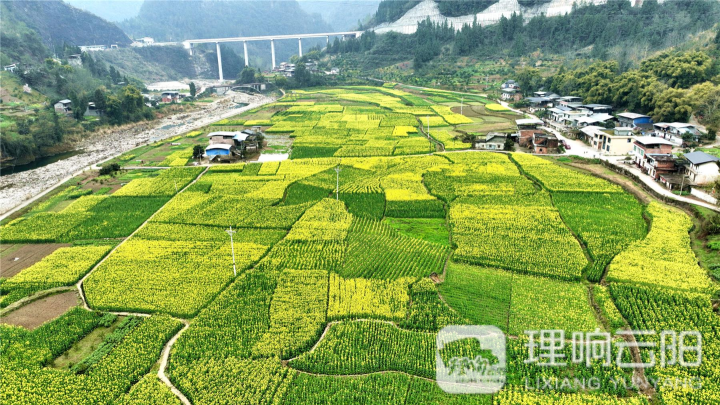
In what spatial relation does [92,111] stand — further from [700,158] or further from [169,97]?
[700,158]

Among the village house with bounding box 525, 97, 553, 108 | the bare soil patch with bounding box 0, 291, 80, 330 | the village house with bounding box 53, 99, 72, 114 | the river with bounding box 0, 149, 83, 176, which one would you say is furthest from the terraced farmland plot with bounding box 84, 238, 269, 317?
the village house with bounding box 525, 97, 553, 108

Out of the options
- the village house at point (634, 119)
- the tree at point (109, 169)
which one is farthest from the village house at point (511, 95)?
the tree at point (109, 169)

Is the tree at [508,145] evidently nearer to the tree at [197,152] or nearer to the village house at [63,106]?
the tree at [197,152]

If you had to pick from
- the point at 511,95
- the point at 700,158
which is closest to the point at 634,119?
the point at 700,158

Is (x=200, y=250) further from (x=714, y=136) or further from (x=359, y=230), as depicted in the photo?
(x=714, y=136)

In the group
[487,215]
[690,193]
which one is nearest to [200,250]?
[487,215]

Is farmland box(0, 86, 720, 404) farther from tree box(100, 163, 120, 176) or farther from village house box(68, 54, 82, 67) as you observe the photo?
village house box(68, 54, 82, 67)
